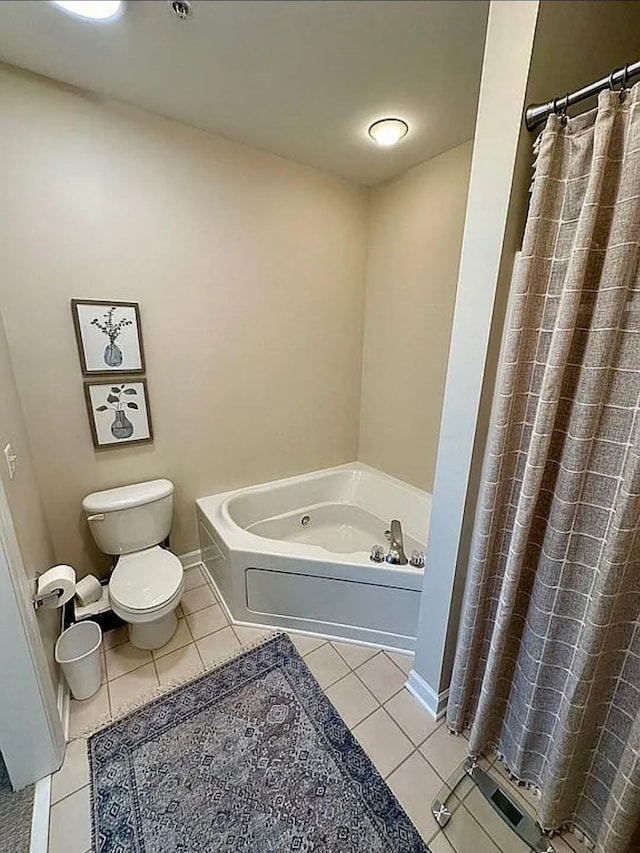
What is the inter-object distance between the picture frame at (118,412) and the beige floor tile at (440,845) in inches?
79.2

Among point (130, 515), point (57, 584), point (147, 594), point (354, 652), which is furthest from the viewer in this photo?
point (130, 515)

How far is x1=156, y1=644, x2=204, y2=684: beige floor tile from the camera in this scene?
1669mm

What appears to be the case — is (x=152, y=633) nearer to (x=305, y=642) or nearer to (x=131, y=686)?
(x=131, y=686)

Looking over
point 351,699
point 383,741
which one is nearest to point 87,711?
point 351,699

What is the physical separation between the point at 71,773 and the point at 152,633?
1.74 ft

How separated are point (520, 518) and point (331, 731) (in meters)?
1.13

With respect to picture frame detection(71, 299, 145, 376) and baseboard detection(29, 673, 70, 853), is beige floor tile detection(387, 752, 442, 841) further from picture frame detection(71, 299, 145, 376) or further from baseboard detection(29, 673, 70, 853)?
picture frame detection(71, 299, 145, 376)

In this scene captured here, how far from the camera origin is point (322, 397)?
2.65 meters

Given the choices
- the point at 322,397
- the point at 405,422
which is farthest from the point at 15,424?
the point at 405,422

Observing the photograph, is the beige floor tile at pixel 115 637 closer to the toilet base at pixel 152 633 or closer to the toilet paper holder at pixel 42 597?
the toilet base at pixel 152 633

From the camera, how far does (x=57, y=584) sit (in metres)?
1.38

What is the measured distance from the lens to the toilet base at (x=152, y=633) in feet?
5.77

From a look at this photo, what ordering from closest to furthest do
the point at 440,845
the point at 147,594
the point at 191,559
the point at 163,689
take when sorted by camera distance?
the point at 440,845 → the point at 163,689 → the point at 147,594 → the point at 191,559

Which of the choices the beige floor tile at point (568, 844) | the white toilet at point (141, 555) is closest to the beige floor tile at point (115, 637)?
the white toilet at point (141, 555)
